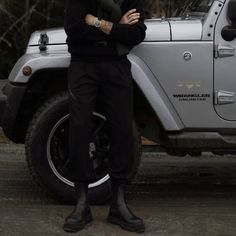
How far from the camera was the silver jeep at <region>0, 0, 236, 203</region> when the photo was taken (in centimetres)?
539

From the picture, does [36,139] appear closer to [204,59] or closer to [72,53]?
[72,53]

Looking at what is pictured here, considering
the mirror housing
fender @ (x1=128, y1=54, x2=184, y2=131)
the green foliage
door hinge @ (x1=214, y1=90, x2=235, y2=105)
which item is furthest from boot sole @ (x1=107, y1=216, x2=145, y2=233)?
the green foliage

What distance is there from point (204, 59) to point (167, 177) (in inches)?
78.1

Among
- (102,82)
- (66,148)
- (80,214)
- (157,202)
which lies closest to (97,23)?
(102,82)

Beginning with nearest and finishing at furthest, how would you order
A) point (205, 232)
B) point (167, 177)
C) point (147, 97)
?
point (205, 232) < point (147, 97) < point (167, 177)

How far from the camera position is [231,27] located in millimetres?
5395

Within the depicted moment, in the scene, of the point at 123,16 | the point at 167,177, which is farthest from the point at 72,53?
the point at 167,177

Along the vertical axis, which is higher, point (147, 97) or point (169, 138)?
point (147, 97)

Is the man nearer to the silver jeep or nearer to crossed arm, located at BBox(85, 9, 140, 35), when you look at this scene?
crossed arm, located at BBox(85, 9, 140, 35)

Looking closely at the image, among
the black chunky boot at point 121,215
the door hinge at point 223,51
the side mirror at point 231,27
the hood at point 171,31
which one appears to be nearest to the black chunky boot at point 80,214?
the black chunky boot at point 121,215

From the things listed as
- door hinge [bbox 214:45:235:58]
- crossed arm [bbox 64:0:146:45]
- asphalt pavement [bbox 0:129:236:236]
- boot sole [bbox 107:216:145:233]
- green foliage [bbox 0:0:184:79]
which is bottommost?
green foliage [bbox 0:0:184:79]

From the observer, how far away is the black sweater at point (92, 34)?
4996 millimetres

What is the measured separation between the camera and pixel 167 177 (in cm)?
705

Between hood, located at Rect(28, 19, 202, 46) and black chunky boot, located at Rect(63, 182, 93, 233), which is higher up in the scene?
hood, located at Rect(28, 19, 202, 46)
